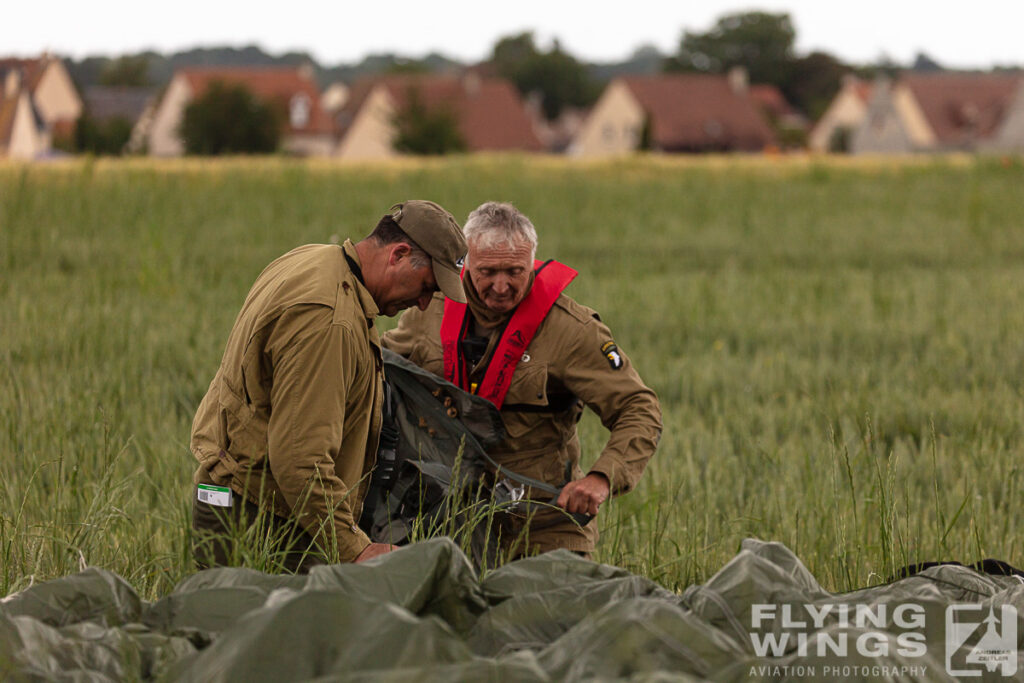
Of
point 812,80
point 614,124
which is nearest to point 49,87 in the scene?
point 614,124

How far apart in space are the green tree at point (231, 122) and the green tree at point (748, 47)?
77.3 meters

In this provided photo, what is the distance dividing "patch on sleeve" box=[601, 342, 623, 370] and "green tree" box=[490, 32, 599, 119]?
104527mm

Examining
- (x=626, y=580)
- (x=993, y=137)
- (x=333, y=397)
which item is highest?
(x=333, y=397)

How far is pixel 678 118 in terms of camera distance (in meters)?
70.1

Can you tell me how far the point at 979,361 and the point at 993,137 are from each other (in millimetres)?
Answer: 58368

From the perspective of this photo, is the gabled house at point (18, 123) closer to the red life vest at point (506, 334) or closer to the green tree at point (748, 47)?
the red life vest at point (506, 334)

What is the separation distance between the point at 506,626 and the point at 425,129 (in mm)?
42274

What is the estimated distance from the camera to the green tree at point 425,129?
43969 millimetres

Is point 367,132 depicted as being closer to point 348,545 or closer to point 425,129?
point 425,129

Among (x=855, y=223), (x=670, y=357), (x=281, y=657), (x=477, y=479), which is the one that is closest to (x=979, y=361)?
(x=670, y=357)

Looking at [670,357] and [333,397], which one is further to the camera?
[670,357]

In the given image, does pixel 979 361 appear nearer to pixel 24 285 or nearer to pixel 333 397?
pixel 333 397

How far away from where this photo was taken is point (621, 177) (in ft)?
84.2

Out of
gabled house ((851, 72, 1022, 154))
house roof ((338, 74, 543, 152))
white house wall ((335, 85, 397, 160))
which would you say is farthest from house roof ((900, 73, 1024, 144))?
white house wall ((335, 85, 397, 160))
